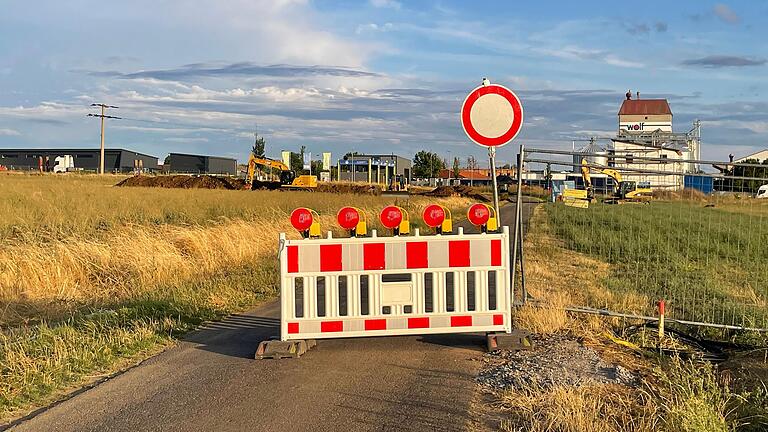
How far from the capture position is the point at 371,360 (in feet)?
22.8

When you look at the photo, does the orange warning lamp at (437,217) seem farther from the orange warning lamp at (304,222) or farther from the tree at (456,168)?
the tree at (456,168)

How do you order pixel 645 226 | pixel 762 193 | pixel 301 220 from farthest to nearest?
pixel 645 226, pixel 762 193, pixel 301 220

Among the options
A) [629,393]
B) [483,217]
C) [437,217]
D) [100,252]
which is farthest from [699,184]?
[100,252]

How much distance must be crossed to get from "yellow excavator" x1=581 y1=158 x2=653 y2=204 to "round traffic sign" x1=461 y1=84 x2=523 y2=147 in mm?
1553

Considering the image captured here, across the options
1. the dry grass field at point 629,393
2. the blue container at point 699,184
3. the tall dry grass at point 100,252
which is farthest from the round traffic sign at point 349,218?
the tall dry grass at point 100,252

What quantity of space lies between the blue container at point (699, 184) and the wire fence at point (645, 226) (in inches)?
0.5

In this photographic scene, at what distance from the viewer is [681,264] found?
14820 millimetres

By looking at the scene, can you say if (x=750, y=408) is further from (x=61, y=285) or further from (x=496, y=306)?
(x=61, y=285)

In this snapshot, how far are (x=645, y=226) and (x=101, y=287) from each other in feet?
36.9

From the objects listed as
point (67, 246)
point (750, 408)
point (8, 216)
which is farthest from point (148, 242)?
point (750, 408)

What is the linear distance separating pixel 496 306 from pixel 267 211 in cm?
2158

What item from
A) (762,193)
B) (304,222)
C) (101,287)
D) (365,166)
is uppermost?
(365,166)

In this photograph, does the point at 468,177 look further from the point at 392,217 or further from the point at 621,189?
the point at 392,217

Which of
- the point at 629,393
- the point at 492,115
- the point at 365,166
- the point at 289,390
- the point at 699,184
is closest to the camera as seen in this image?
the point at 629,393
